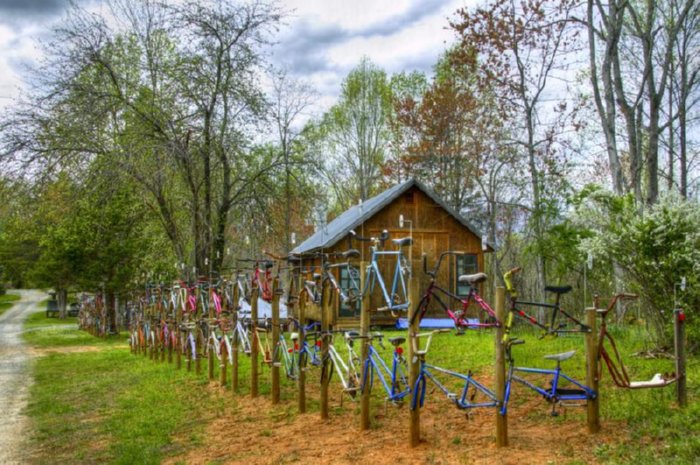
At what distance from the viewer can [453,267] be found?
782 inches

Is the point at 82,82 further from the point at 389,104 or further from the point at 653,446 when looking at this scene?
the point at 389,104

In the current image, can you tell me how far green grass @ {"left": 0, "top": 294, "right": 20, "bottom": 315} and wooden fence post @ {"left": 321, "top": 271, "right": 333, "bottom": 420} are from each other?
47.3 metres

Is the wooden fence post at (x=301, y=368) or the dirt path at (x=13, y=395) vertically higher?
the wooden fence post at (x=301, y=368)

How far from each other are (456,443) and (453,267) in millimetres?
14522

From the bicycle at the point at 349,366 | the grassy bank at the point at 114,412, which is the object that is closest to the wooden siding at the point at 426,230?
the grassy bank at the point at 114,412

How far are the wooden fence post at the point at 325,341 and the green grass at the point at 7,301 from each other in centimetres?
4730

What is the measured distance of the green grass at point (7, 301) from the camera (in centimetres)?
5057

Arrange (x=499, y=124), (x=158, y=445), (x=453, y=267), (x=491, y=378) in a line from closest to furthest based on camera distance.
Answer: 1. (x=158, y=445)
2. (x=491, y=378)
3. (x=453, y=267)
4. (x=499, y=124)

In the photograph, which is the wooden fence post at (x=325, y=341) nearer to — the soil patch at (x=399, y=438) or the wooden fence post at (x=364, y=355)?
the soil patch at (x=399, y=438)

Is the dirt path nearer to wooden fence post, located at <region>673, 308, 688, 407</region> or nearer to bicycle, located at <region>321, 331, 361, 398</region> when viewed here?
bicycle, located at <region>321, 331, 361, 398</region>

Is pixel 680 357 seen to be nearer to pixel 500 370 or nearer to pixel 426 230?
pixel 500 370

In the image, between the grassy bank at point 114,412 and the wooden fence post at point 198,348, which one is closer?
the grassy bank at point 114,412

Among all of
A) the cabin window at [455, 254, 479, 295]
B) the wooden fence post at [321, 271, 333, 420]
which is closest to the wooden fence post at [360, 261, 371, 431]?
the wooden fence post at [321, 271, 333, 420]

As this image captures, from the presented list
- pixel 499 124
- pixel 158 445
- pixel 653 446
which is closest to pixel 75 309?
pixel 499 124
